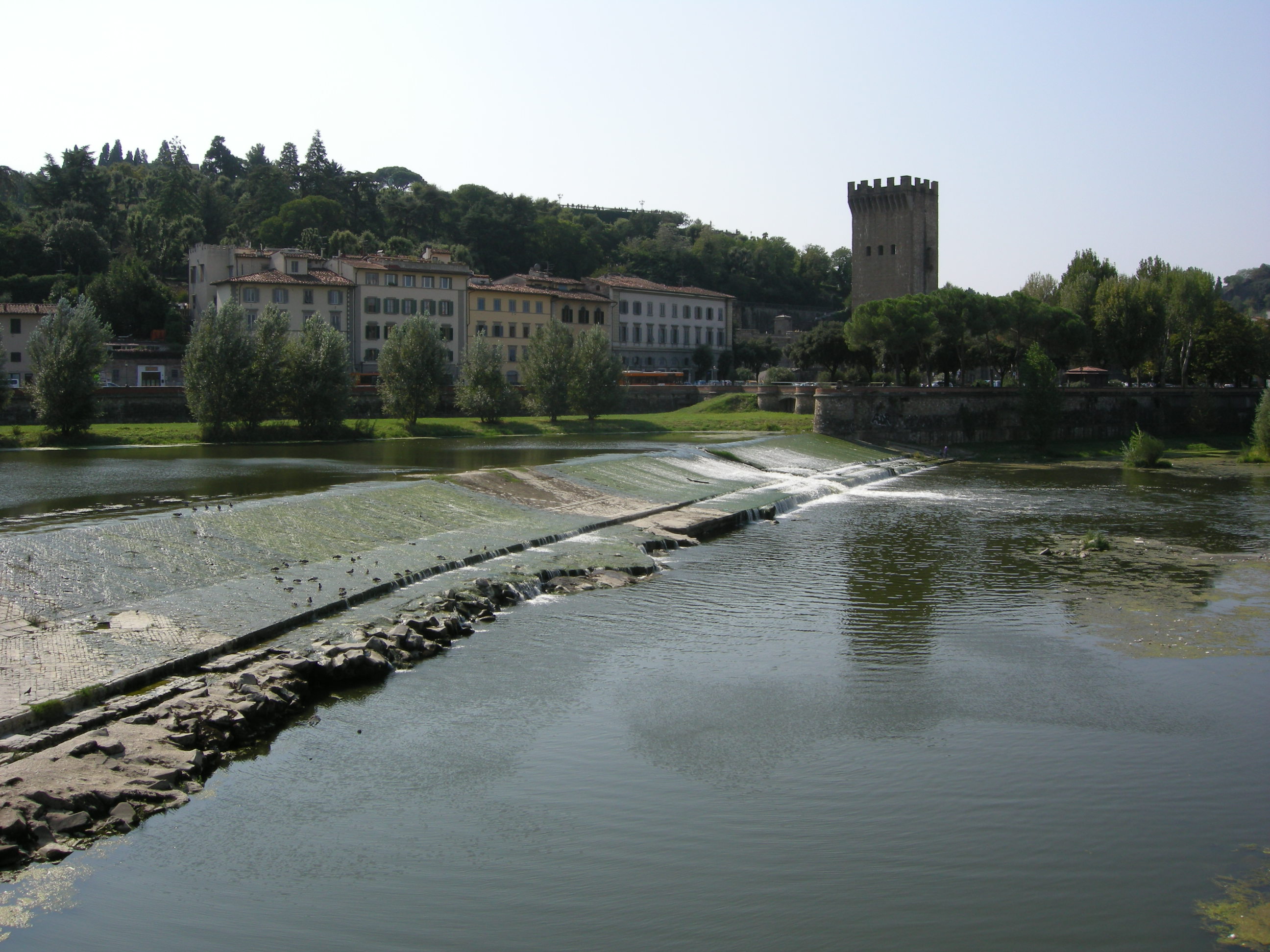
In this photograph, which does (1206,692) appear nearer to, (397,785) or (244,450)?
(397,785)

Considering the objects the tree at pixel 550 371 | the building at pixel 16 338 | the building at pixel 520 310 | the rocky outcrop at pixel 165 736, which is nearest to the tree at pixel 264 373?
the tree at pixel 550 371

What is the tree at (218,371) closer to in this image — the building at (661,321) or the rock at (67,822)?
the building at (661,321)

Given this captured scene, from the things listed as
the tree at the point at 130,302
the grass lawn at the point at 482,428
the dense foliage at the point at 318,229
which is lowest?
the grass lawn at the point at 482,428

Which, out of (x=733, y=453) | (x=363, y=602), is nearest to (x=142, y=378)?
(x=733, y=453)

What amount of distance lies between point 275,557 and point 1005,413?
60851mm

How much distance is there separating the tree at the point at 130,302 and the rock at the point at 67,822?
269 feet

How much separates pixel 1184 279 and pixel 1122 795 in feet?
256

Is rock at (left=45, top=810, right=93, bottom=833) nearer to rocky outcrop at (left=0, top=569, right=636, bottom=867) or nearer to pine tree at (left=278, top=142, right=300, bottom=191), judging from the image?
rocky outcrop at (left=0, top=569, right=636, bottom=867)

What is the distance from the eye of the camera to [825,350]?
94750 millimetres

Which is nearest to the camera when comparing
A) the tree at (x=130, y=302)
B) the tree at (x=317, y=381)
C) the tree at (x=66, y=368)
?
the tree at (x=66, y=368)

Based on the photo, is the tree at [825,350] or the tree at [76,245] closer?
the tree at [76,245]

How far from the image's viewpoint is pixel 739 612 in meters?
21.9

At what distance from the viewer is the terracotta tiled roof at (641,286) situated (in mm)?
105662

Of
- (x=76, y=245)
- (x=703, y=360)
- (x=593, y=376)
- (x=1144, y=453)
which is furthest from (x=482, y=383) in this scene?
(x=76, y=245)
